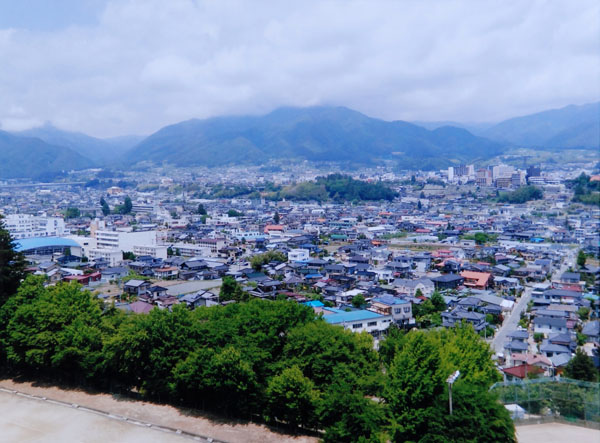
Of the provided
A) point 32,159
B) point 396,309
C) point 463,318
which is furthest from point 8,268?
point 32,159

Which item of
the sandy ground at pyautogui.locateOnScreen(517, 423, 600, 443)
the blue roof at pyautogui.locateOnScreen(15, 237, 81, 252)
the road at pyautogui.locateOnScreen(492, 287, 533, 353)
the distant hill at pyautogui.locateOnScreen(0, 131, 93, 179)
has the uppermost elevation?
the distant hill at pyautogui.locateOnScreen(0, 131, 93, 179)

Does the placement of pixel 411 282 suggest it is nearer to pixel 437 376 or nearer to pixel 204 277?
pixel 204 277

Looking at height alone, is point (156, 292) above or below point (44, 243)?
below

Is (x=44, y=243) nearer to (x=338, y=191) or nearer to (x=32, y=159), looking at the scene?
(x=338, y=191)

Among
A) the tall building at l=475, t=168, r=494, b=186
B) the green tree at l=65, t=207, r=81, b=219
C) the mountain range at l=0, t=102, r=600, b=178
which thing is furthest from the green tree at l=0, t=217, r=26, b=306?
the mountain range at l=0, t=102, r=600, b=178

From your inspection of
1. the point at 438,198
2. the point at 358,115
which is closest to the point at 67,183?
the point at 438,198

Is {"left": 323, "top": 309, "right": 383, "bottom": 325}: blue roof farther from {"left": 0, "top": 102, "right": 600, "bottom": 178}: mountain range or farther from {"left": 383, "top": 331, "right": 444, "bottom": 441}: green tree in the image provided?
{"left": 0, "top": 102, "right": 600, "bottom": 178}: mountain range
